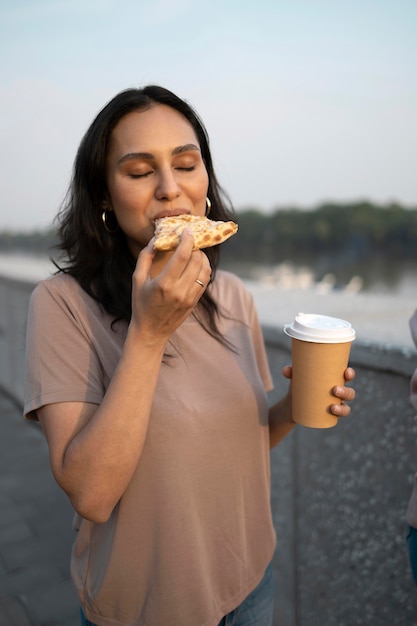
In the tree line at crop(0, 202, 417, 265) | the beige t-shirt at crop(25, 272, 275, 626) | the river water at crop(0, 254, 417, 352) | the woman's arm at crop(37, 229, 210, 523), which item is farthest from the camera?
the tree line at crop(0, 202, 417, 265)

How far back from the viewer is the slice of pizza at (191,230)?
3.88 ft

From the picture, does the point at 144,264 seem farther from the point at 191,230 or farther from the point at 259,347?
the point at 259,347

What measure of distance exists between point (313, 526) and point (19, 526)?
86.8 inches

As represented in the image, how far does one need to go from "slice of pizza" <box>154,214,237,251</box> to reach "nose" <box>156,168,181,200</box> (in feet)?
0.18

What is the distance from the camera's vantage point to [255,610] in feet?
4.91

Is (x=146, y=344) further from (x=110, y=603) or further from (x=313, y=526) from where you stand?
(x=313, y=526)

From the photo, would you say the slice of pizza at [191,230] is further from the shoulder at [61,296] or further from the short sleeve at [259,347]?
the short sleeve at [259,347]

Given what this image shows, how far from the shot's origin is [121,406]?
3.79 feet

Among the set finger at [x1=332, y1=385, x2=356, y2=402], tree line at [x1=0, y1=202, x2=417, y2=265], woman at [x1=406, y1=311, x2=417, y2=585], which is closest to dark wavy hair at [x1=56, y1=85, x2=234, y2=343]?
finger at [x1=332, y1=385, x2=356, y2=402]

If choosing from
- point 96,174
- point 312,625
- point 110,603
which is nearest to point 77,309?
point 96,174

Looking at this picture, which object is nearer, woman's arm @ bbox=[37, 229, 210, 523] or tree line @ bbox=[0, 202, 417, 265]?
woman's arm @ bbox=[37, 229, 210, 523]

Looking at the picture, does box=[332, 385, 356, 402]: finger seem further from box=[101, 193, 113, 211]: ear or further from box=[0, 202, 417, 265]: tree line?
box=[0, 202, 417, 265]: tree line

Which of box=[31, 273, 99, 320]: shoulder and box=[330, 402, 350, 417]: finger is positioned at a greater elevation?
box=[31, 273, 99, 320]: shoulder

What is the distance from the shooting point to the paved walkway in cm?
272
